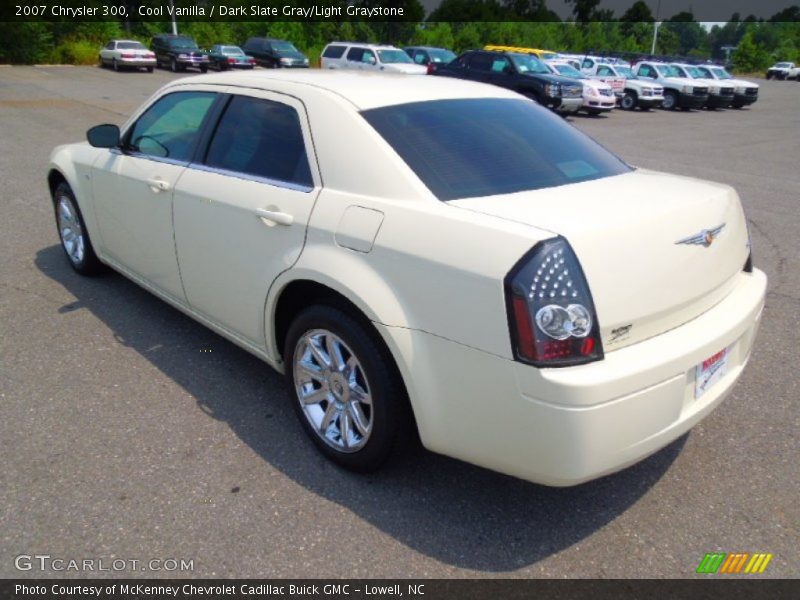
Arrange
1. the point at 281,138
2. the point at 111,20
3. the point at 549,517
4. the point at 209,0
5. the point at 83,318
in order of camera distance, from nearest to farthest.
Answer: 1. the point at 549,517
2. the point at 281,138
3. the point at 83,318
4. the point at 111,20
5. the point at 209,0

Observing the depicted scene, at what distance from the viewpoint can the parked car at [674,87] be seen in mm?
24359

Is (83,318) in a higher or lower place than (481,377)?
lower

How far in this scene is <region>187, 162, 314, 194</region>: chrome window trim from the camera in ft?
9.50

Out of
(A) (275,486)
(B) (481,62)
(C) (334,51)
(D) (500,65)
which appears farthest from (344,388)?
(C) (334,51)

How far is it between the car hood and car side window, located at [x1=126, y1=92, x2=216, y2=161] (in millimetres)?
1930

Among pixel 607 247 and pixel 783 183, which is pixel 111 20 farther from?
pixel 607 247

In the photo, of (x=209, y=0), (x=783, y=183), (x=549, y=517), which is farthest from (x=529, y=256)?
(x=209, y=0)

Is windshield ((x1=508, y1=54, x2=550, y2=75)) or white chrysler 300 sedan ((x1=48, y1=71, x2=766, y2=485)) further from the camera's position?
windshield ((x1=508, y1=54, x2=550, y2=75))

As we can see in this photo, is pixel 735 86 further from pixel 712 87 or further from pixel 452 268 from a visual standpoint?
pixel 452 268

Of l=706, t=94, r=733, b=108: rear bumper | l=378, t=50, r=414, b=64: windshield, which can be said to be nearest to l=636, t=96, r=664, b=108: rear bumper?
l=706, t=94, r=733, b=108: rear bumper

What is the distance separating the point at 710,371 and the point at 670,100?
25.4 m

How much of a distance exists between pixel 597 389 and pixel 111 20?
164 ft

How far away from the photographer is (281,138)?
312cm

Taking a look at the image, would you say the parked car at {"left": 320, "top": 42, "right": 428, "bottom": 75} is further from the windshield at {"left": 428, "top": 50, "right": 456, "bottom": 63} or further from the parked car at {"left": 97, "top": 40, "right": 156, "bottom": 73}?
the parked car at {"left": 97, "top": 40, "right": 156, "bottom": 73}
